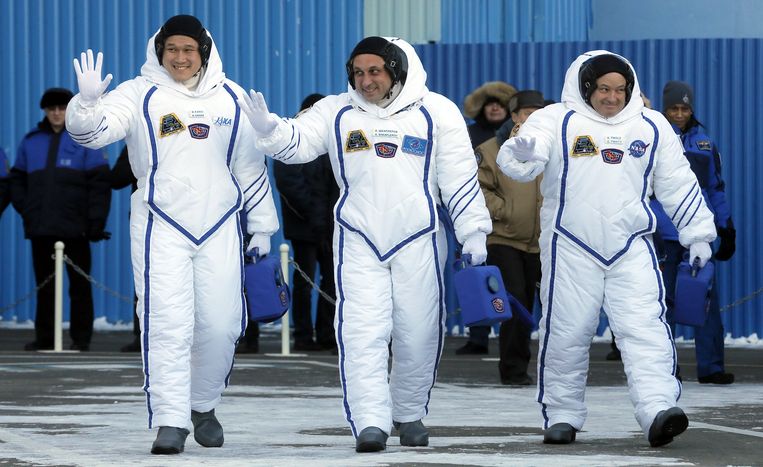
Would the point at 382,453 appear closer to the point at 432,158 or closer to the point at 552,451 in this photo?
the point at 552,451

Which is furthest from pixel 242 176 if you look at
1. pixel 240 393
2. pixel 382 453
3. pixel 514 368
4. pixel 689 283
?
pixel 514 368

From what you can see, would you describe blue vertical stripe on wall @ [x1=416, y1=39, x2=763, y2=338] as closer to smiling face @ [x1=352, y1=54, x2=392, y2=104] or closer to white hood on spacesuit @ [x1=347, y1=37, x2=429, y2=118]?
white hood on spacesuit @ [x1=347, y1=37, x2=429, y2=118]

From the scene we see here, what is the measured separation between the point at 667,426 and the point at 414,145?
5.88ft

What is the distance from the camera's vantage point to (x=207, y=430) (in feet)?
28.8

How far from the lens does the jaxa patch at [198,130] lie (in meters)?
8.72

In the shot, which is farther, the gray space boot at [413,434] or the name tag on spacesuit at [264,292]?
the name tag on spacesuit at [264,292]

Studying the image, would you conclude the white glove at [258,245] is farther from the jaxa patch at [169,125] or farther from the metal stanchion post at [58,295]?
the metal stanchion post at [58,295]

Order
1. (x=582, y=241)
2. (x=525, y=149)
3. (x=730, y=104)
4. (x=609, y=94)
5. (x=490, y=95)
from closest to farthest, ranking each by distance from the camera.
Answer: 1. (x=525, y=149)
2. (x=582, y=241)
3. (x=609, y=94)
4. (x=490, y=95)
5. (x=730, y=104)

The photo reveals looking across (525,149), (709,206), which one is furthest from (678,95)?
(525,149)

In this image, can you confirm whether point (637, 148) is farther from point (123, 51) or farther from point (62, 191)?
point (123, 51)

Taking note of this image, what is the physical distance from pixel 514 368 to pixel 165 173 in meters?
4.55

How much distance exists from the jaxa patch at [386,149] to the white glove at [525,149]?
616mm

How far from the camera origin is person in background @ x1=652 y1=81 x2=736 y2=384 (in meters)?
12.6

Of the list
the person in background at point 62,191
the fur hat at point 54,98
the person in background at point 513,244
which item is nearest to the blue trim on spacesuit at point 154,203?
the person in background at point 513,244
